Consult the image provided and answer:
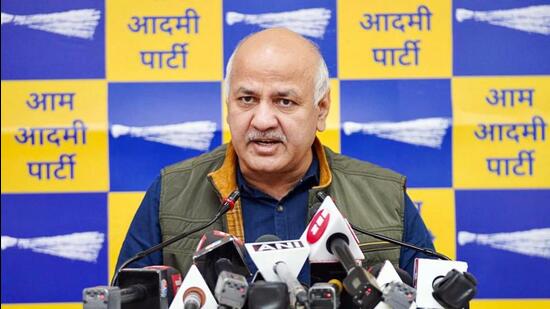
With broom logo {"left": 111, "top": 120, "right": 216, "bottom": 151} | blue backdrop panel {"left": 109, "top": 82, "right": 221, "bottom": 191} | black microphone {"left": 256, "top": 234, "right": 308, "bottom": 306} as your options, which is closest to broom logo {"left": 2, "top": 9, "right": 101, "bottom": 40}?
blue backdrop panel {"left": 109, "top": 82, "right": 221, "bottom": 191}

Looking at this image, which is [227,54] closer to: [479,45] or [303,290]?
[479,45]

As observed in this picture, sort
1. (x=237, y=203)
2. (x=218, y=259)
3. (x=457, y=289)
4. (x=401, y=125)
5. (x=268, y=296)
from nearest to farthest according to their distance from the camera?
(x=268, y=296) < (x=457, y=289) < (x=218, y=259) < (x=237, y=203) < (x=401, y=125)

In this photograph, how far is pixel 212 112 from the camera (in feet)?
8.12

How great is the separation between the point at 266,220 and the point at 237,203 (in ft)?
0.30

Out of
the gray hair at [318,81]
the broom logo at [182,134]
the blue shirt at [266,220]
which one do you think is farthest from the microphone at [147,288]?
the broom logo at [182,134]

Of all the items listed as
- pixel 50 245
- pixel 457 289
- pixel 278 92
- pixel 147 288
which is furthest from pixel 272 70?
pixel 50 245

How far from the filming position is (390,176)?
2055 mm

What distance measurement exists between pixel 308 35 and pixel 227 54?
277 mm

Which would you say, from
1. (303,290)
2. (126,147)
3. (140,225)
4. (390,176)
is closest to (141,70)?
(126,147)

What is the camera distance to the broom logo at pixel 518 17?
8.08 feet

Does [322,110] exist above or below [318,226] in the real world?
above

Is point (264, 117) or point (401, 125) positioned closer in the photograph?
point (264, 117)

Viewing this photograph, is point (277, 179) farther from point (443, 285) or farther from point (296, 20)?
point (443, 285)

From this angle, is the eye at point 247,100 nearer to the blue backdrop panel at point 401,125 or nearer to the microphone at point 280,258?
the microphone at point 280,258
